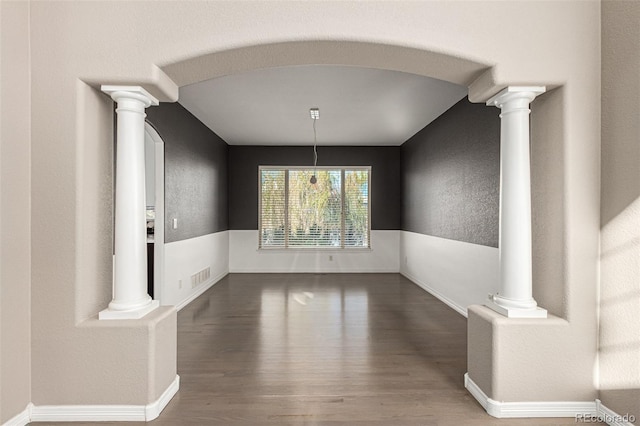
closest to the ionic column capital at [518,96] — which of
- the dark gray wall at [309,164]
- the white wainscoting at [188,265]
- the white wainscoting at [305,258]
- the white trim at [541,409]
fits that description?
the white trim at [541,409]

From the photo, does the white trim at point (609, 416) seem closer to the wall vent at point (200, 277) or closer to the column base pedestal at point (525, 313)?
the column base pedestal at point (525, 313)

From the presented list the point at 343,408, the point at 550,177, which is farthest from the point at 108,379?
the point at 550,177

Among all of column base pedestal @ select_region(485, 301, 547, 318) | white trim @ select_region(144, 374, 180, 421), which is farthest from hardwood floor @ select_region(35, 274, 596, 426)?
column base pedestal @ select_region(485, 301, 547, 318)

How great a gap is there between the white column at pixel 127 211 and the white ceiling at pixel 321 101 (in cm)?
163

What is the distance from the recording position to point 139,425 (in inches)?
84.7

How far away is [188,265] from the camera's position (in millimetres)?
5172

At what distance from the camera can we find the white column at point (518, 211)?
2305 millimetres

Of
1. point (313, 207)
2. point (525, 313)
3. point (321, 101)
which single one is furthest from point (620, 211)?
point (313, 207)

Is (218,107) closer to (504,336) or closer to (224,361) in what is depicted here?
(224,361)

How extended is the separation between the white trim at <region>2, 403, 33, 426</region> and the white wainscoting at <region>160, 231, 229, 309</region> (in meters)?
2.15

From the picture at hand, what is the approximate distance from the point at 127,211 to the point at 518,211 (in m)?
2.60

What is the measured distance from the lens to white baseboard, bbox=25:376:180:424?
2.19 metres

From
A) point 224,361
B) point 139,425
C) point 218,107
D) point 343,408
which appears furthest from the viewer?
point 218,107

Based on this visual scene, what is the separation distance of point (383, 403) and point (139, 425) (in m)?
1.58
